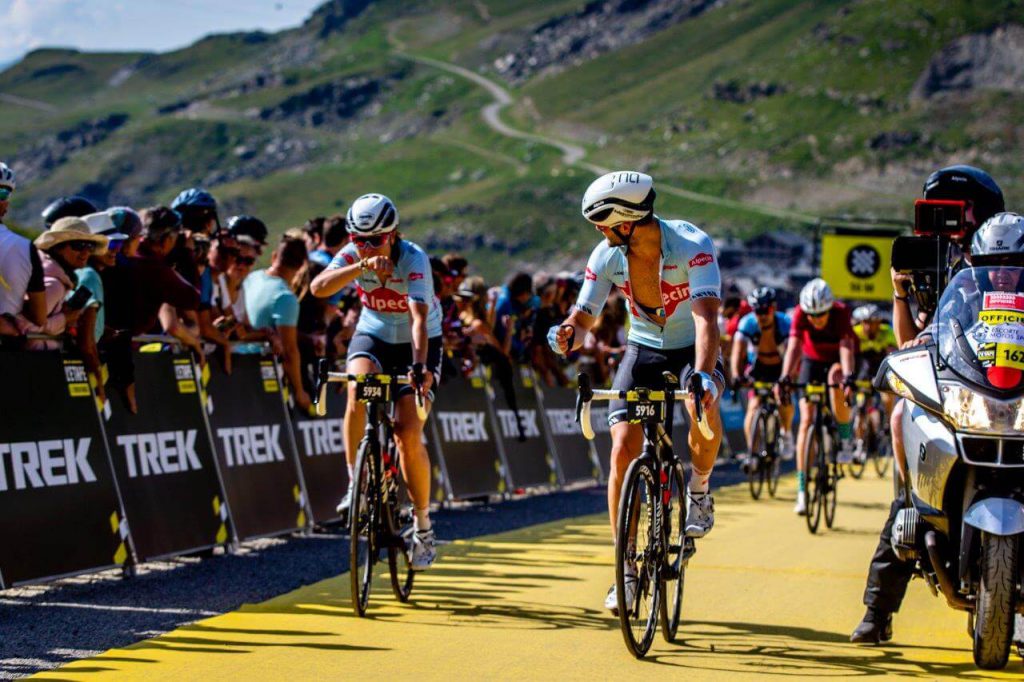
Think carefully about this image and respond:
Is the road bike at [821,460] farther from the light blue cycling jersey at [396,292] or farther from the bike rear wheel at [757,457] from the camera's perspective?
the light blue cycling jersey at [396,292]

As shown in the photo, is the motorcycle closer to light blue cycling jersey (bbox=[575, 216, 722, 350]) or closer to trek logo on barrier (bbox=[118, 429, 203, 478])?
light blue cycling jersey (bbox=[575, 216, 722, 350])

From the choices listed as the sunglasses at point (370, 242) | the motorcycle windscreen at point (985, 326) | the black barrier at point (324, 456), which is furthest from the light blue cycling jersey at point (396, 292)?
the motorcycle windscreen at point (985, 326)

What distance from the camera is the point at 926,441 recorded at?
636cm

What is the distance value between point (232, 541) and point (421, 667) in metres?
4.17

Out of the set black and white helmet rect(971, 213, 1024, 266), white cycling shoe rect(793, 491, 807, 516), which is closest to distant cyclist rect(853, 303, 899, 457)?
white cycling shoe rect(793, 491, 807, 516)

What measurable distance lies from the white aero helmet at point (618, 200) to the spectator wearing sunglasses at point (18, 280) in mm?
3458

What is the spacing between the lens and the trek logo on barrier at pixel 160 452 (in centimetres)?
957

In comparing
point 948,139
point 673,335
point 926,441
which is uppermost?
point 948,139

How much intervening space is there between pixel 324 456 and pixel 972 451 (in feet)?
23.1

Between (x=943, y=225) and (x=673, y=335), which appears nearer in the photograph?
(x=943, y=225)

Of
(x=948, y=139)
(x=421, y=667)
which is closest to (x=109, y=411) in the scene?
(x=421, y=667)

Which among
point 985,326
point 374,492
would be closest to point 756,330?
point 374,492

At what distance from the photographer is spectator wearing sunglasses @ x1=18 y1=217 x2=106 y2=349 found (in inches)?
360

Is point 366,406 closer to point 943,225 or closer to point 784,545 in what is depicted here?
point 943,225
